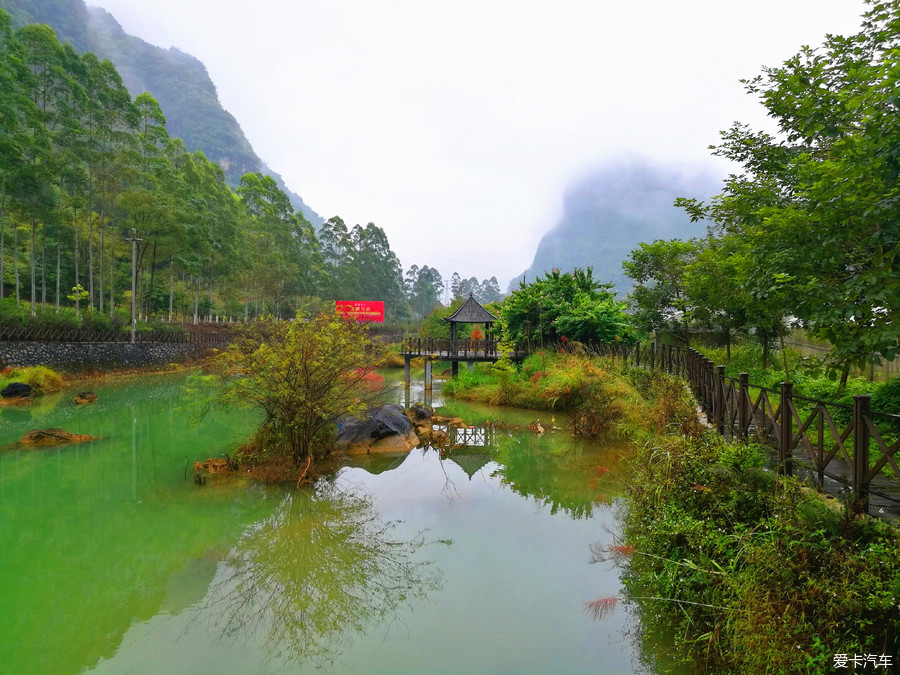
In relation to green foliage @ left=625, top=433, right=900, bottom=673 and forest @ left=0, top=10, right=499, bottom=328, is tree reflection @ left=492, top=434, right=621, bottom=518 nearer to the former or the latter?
green foliage @ left=625, top=433, right=900, bottom=673

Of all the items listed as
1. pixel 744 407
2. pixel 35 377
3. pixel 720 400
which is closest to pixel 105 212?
pixel 35 377

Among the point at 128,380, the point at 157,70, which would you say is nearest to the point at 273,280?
the point at 128,380

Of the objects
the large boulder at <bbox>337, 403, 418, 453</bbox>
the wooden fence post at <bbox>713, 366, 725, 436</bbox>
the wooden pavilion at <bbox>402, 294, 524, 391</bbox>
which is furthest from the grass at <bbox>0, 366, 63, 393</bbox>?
the wooden fence post at <bbox>713, 366, 725, 436</bbox>

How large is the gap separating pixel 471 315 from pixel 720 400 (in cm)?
1766

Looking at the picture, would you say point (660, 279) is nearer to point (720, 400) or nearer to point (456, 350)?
point (456, 350)

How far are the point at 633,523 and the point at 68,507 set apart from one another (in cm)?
799

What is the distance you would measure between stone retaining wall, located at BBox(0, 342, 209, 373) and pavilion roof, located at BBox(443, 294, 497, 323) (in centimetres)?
1533

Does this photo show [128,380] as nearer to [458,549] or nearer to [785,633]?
[458,549]

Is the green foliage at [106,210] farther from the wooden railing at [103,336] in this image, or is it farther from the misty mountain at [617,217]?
the misty mountain at [617,217]

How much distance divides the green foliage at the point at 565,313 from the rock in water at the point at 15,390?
17225 millimetres

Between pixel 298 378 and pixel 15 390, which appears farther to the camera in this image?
pixel 15 390

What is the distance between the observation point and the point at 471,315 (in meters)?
24.5

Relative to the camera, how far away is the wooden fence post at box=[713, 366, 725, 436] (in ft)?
22.9

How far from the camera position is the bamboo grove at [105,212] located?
803 inches
